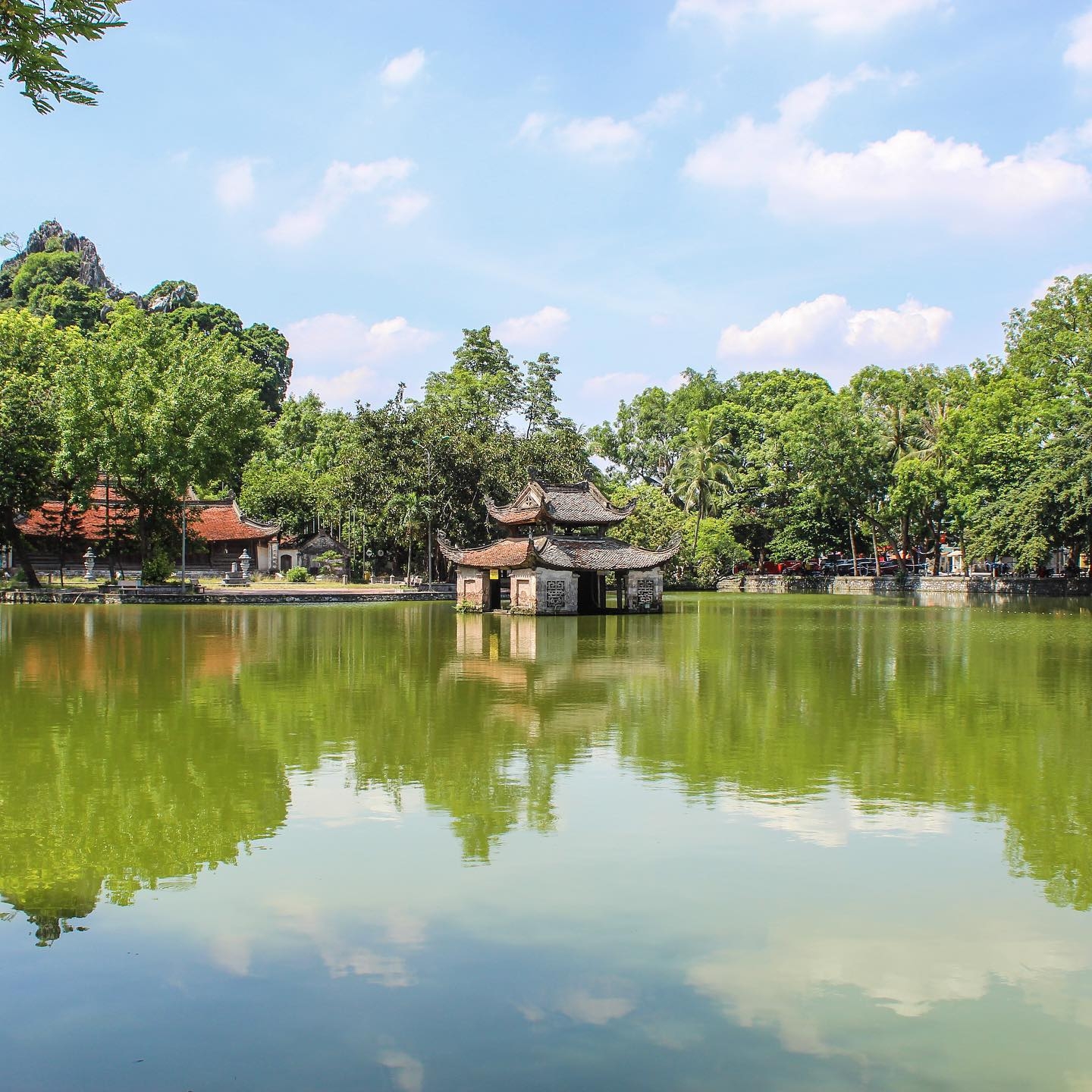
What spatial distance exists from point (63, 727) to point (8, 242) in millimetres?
101735

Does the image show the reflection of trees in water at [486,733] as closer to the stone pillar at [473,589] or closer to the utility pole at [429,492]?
the stone pillar at [473,589]

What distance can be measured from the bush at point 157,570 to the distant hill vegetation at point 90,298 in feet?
148

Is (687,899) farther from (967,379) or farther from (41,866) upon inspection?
(967,379)

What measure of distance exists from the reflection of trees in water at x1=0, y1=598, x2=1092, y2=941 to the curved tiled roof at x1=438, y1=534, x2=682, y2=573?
40.9 ft

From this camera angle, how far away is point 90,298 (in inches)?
3339

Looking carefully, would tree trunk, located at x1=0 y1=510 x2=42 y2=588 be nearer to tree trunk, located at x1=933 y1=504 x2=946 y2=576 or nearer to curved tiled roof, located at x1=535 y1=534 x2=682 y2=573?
curved tiled roof, located at x1=535 y1=534 x2=682 y2=573

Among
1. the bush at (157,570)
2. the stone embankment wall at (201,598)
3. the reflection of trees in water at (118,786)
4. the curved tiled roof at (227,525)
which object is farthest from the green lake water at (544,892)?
the curved tiled roof at (227,525)

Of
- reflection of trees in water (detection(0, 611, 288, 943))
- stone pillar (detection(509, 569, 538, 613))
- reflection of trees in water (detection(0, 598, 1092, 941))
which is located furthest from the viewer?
stone pillar (detection(509, 569, 538, 613))

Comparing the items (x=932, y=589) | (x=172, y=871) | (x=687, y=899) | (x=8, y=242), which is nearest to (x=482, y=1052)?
(x=687, y=899)

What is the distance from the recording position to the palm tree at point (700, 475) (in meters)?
65.2

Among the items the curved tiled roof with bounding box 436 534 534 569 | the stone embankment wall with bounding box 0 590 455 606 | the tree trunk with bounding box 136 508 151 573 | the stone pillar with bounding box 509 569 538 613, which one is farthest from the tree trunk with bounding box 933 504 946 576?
the tree trunk with bounding box 136 508 151 573

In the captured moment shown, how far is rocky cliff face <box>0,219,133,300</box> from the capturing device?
9412 cm

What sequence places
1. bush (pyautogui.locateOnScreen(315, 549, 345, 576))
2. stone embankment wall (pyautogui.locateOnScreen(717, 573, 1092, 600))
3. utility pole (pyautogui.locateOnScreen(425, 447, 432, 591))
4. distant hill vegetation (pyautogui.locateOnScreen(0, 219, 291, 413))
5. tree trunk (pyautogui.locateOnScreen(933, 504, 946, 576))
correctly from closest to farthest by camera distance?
utility pole (pyautogui.locateOnScreen(425, 447, 432, 591)) → stone embankment wall (pyautogui.locateOnScreen(717, 573, 1092, 600)) → bush (pyautogui.locateOnScreen(315, 549, 345, 576)) → tree trunk (pyautogui.locateOnScreen(933, 504, 946, 576)) → distant hill vegetation (pyautogui.locateOnScreen(0, 219, 291, 413))

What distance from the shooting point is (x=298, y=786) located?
9.66 meters
